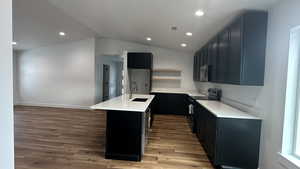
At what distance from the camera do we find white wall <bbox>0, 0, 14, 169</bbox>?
2.45ft

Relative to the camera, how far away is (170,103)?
592 cm

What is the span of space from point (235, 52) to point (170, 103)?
3655 mm

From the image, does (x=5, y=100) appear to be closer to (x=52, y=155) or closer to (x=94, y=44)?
(x=52, y=155)

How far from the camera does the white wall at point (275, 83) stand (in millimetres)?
1935

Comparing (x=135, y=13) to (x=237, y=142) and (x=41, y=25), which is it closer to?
(x=237, y=142)

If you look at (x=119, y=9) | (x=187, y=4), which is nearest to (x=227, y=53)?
(x=187, y=4)

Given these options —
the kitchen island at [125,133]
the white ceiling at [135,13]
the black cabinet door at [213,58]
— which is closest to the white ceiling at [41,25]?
the white ceiling at [135,13]

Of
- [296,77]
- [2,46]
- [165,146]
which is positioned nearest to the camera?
[2,46]

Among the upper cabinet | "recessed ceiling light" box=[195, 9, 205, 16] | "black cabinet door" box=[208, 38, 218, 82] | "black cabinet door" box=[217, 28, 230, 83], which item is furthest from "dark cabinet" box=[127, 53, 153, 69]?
the upper cabinet

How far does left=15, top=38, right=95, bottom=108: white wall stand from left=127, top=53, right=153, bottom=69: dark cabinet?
1.55 meters

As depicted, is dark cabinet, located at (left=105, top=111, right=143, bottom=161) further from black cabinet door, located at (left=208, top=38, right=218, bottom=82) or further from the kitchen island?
black cabinet door, located at (left=208, top=38, right=218, bottom=82)

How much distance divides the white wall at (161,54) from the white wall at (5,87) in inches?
227

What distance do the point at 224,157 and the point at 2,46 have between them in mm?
2719

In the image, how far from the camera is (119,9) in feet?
10.0
